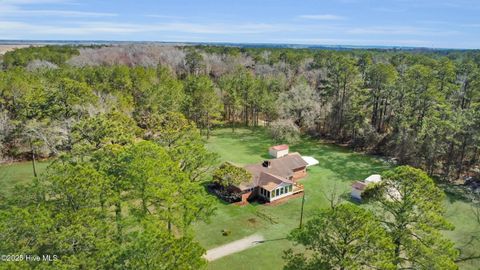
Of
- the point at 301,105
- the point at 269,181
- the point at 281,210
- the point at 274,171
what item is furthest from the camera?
the point at 301,105

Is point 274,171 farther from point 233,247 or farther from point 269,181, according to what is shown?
point 233,247

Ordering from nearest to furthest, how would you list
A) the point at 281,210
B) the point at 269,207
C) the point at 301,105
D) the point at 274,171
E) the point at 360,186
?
the point at 281,210, the point at 269,207, the point at 360,186, the point at 274,171, the point at 301,105

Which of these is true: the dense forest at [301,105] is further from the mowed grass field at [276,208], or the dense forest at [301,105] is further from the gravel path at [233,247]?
the gravel path at [233,247]

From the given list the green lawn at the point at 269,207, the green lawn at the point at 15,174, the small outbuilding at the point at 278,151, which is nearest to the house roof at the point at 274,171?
the green lawn at the point at 269,207

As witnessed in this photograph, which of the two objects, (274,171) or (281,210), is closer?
(281,210)

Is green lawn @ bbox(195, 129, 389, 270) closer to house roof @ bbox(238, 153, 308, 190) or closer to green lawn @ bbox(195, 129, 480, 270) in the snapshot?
green lawn @ bbox(195, 129, 480, 270)

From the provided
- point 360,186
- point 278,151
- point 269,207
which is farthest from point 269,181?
point 278,151

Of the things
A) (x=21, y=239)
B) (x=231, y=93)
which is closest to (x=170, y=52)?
(x=231, y=93)
